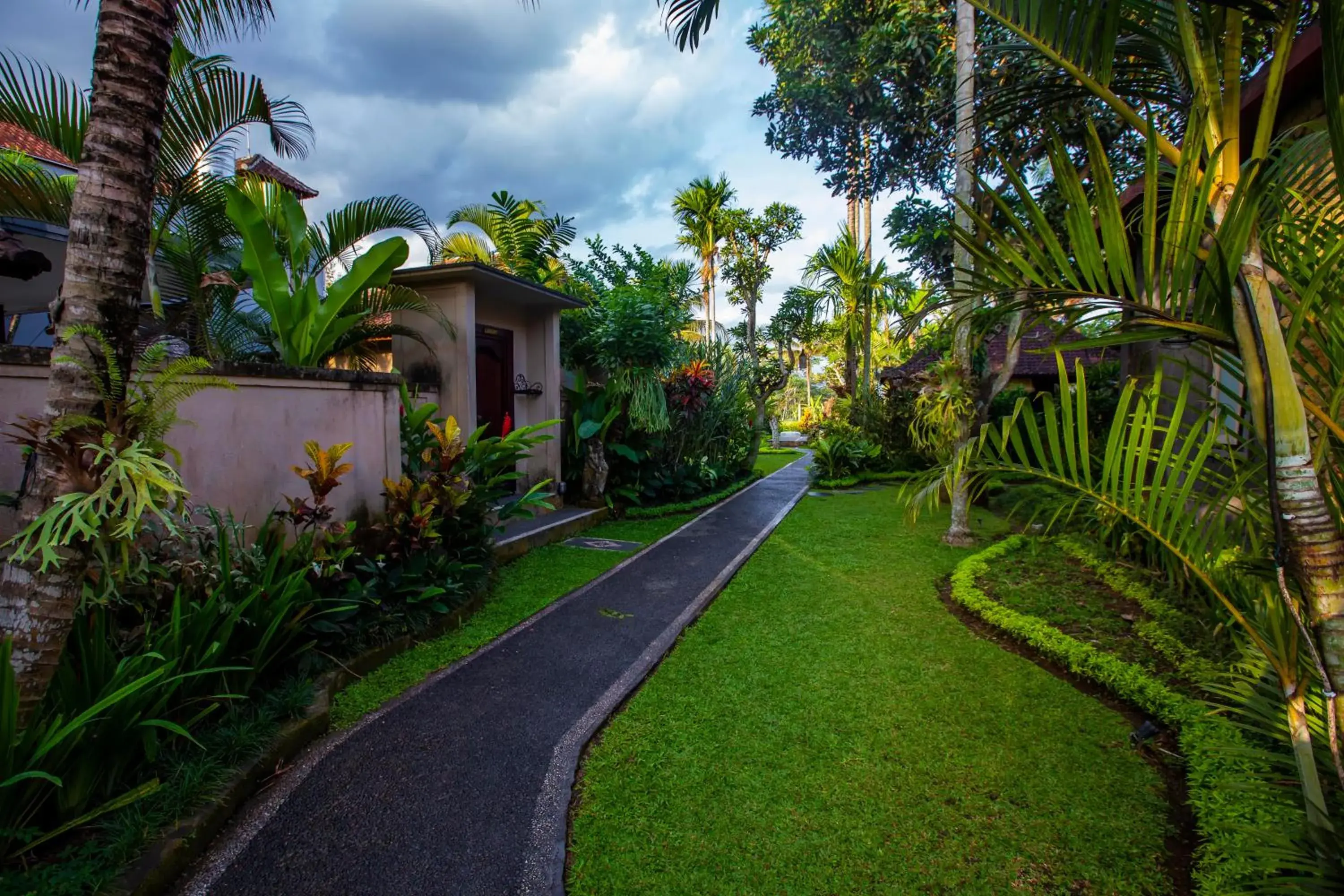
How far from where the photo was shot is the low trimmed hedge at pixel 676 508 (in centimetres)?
923

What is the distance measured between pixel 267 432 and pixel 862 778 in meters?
4.12

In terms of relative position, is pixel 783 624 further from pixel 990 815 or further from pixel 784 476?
pixel 784 476

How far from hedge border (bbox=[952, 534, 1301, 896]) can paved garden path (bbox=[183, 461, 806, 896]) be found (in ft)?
7.49

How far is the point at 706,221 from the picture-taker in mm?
24578

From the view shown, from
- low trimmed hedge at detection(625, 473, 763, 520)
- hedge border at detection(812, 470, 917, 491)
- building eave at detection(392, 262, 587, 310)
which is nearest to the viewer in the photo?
building eave at detection(392, 262, 587, 310)

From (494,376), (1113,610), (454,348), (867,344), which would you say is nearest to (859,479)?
(867,344)

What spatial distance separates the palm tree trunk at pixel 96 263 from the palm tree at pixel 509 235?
28.2 ft

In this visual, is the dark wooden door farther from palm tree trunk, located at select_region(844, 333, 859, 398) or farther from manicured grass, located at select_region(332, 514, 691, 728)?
palm tree trunk, located at select_region(844, 333, 859, 398)

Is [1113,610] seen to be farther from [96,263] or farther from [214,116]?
[214,116]

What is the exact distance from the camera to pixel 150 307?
580 centimetres

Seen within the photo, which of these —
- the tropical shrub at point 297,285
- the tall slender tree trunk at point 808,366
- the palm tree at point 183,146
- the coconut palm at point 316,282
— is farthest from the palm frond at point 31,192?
the tall slender tree trunk at point 808,366

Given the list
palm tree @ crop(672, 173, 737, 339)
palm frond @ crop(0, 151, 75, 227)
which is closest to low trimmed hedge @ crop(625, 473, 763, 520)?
palm frond @ crop(0, 151, 75, 227)

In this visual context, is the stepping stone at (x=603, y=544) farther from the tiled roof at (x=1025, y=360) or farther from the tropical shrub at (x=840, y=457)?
the tiled roof at (x=1025, y=360)

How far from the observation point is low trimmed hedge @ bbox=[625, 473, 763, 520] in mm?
9227
